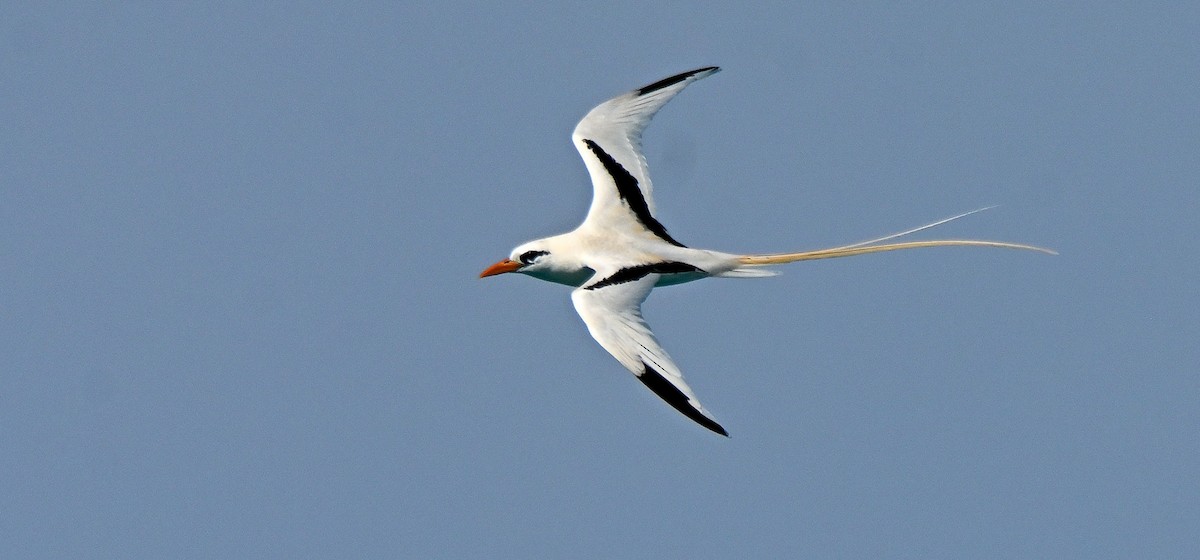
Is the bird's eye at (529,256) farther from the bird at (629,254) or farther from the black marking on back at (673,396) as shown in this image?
the black marking on back at (673,396)

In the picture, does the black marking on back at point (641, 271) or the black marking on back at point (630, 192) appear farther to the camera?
the black marking on back at point (630, 192)

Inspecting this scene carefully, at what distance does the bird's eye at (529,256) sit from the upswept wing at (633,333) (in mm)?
1334

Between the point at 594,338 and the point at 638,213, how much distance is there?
3.44m

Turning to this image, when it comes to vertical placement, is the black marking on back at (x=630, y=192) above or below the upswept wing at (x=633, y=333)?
above

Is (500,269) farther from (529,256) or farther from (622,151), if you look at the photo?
(622,151)

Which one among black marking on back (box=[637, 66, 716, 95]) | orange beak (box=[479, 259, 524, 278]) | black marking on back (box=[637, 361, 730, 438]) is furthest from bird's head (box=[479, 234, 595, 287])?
black marking on back (box=[637, 361, 730, 438])

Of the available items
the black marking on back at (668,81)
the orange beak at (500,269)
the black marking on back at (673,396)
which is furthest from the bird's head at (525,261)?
the black marking on back at (673,396)

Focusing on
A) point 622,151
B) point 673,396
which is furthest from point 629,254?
point 673,396

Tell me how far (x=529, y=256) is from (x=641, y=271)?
5.79 feet

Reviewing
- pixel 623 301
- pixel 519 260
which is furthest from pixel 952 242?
pixel 519 260

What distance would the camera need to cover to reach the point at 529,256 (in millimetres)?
19969

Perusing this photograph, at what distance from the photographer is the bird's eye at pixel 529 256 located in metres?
19.9

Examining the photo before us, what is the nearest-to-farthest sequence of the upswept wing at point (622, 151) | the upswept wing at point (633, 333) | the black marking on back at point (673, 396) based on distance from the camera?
the black marking on back at point (673, 396), the upswept wing at point (633, 333), the upswept wing at point (622, 151)

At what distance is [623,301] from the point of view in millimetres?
18062
